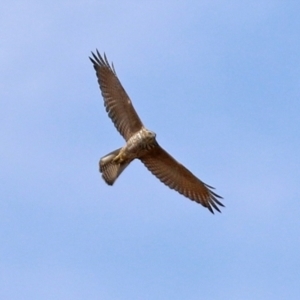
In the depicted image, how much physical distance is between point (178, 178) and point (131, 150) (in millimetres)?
1475

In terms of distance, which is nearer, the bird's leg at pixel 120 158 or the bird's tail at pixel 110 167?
the bird's tail at pixel 110 167

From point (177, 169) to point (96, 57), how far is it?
3.18m

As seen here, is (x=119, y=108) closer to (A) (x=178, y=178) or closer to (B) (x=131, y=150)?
(B) (x=131, y=150)

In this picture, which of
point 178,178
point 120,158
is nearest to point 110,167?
point 120,158

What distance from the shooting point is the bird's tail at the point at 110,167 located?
866 inches

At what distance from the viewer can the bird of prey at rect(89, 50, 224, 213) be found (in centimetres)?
2211

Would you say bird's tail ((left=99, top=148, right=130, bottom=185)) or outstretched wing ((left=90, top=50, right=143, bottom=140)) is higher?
outstretched wing ((left=90, top=50, right=143, bottom=140))

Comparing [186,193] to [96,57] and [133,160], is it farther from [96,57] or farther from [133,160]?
[96,57]

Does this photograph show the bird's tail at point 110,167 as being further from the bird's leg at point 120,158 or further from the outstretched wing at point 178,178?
the outstretched wing at point 178,178

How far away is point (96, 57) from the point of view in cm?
2267

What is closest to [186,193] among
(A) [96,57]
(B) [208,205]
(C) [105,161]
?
(B) [208,205]

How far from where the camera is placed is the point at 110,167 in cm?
2216

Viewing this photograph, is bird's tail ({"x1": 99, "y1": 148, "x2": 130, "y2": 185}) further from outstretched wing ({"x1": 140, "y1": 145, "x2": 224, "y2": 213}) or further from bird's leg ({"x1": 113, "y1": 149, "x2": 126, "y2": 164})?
outstretched wing ({"x1": 140, "y1": 145, "x2": 224, "y2": 213})

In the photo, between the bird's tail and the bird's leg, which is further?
the bird's leg
